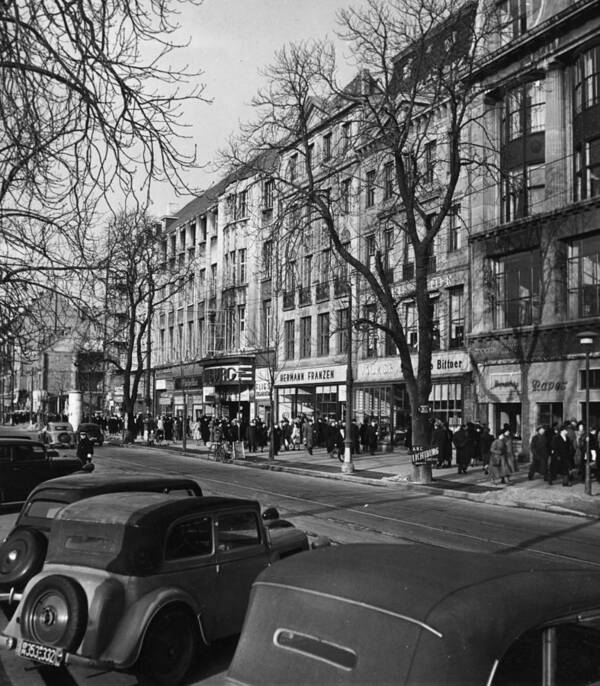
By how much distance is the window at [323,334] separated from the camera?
41.9 metres

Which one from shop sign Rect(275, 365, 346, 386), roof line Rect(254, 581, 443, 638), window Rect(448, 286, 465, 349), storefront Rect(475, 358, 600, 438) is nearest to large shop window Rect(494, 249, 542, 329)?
storefront Rect(475, 358, 600, 438)

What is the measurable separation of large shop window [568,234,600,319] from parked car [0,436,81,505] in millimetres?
18266

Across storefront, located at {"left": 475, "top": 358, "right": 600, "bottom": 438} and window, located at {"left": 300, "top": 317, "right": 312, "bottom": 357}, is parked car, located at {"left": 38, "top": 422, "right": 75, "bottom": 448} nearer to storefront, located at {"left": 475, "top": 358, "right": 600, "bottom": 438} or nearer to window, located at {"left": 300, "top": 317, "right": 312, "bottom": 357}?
window, located at {"left": 300, "top": 317, "right": 312, "bottom": 357}

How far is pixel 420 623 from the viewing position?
2934mm

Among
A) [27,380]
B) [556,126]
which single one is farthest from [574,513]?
[27,380]

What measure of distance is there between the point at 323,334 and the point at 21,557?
35365mm

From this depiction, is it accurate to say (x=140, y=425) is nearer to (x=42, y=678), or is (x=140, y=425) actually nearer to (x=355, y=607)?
(x=42, y=678)

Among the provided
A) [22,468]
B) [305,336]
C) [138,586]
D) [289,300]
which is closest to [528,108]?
[305,336]

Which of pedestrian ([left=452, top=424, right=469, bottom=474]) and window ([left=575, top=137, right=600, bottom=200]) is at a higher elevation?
window ([left=575, top=137, right=600, bottom=200])

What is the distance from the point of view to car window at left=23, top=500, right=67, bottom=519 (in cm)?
816

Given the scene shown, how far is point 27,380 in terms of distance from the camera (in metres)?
126

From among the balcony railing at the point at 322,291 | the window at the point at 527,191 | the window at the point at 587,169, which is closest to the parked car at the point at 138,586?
the window at the point at 587,169

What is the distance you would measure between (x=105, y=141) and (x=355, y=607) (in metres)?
6.26

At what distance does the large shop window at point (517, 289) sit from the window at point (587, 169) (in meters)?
2.75
